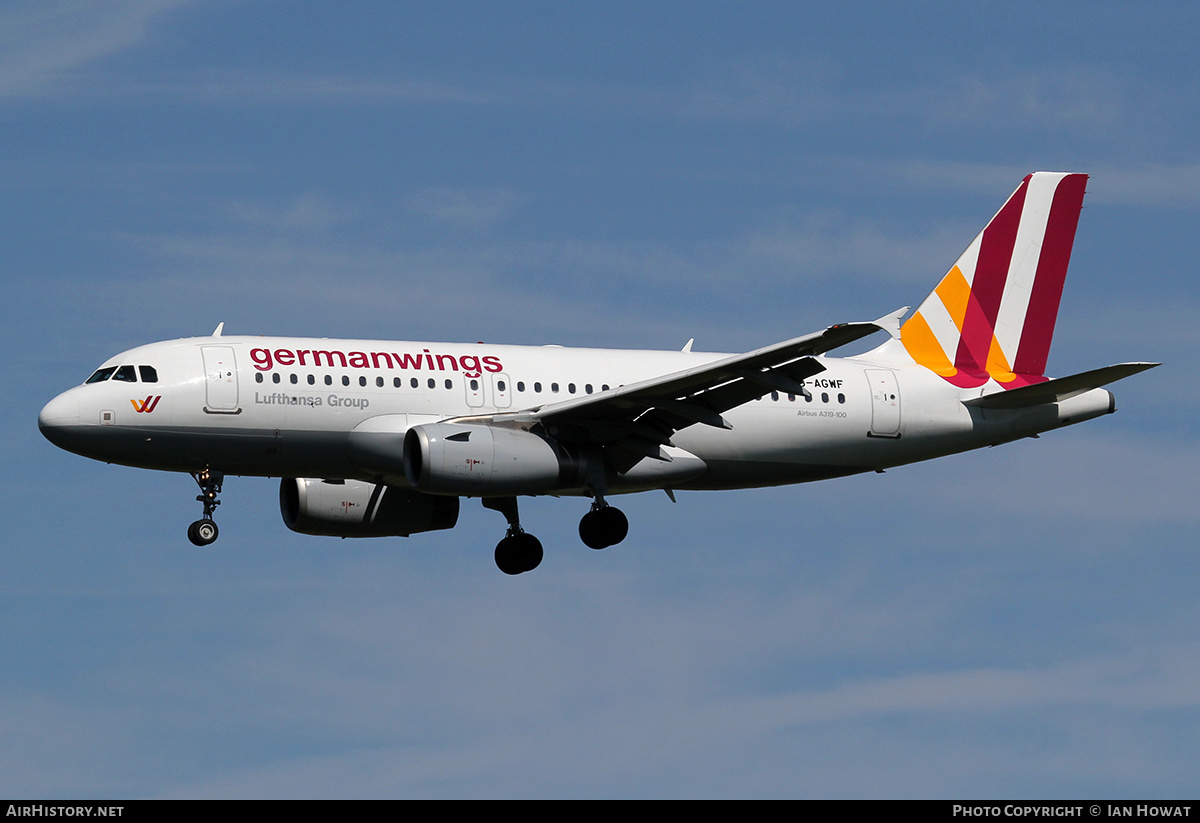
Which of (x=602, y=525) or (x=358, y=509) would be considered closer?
(x=602, y=525)

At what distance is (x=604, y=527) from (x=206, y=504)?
28.0 feet

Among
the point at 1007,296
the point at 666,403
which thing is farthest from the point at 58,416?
the point at 1007,296

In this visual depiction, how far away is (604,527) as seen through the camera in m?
42.2

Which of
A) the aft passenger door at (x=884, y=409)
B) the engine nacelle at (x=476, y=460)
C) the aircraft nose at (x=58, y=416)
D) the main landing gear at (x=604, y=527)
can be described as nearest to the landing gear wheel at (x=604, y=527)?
the main landing gear at (x=604, y=527)

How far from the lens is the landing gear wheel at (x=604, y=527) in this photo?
4216cm

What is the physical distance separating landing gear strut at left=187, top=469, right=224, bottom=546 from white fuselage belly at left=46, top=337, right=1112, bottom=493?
0.27 metres

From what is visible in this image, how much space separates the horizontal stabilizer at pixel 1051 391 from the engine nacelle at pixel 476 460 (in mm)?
11213

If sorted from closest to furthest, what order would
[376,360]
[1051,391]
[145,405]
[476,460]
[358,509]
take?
[476,460], [145,405], [376,360], [1051,391], [358,509]

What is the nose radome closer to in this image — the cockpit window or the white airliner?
the white airliner

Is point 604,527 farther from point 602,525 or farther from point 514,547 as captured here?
point 514,547

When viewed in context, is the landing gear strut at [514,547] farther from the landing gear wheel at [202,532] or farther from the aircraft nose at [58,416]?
the aircraft nose at [58,416]

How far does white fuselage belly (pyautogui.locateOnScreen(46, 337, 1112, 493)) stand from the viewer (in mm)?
39938

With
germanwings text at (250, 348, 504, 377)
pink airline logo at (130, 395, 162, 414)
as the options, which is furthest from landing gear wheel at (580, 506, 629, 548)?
pink airline logo at (130, 395, 162, 414)

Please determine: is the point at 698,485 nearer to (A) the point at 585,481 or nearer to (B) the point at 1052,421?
(A) the point at 585,481
